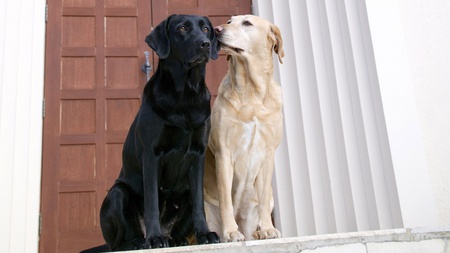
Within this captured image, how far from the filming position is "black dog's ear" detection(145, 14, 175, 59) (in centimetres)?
250

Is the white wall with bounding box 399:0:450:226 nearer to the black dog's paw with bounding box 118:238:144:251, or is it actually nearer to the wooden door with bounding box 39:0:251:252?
the wooden door with bounding box 39:0:251:252

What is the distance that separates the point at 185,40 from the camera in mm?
2465

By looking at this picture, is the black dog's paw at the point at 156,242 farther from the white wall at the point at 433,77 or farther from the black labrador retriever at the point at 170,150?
the white wall at the point at 433,77

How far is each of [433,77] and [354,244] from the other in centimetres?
220

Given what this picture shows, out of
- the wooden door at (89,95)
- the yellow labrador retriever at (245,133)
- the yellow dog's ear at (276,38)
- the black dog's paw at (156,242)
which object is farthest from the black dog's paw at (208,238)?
the wooden door at (89,95)

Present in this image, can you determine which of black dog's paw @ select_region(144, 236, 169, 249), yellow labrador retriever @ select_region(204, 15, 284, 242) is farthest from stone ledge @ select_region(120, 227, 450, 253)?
yellow labrador retriever @ select_region(204, 15, 284, 242)

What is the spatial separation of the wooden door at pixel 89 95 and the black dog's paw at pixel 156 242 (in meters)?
2.02

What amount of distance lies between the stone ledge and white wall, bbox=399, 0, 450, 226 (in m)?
1.52

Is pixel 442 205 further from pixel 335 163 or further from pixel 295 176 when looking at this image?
pixel 295 176

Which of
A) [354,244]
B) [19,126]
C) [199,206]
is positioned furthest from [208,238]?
[19,126]

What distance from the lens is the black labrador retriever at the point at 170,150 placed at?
7.86 feet

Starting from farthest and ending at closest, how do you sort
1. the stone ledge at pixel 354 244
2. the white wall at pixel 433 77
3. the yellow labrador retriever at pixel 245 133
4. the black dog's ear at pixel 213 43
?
the white wall at pixel 433 77, the yellow labrador retriever at pixel 245 133, the black dog's ear at pixel 213 43, the stone ledge at pixel 354 244

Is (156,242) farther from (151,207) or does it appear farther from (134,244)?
(134,244)

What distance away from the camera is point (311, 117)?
398cm
